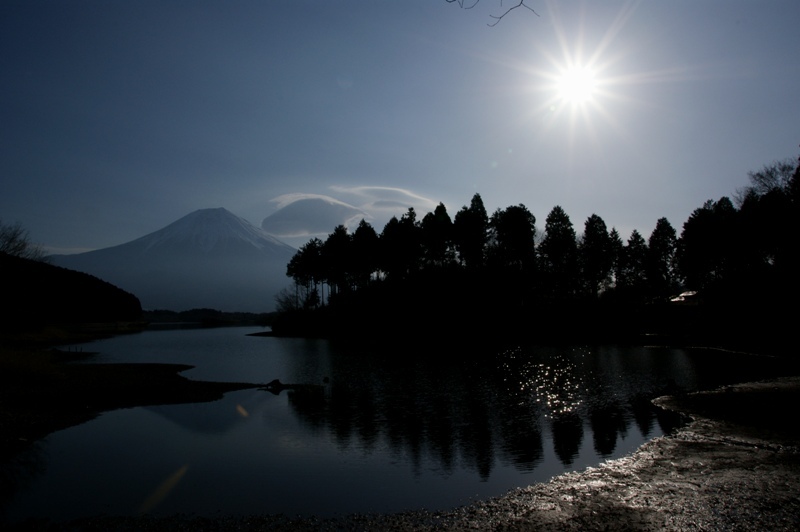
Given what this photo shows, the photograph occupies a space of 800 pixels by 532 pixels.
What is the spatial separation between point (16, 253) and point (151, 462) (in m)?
132

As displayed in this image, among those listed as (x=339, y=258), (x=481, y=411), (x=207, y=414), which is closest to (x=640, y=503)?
(x=481, y=411)

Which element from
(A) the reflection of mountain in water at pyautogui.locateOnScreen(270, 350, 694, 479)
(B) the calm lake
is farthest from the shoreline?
(A) the reflection of mountain in water at pyautogui.locateOnScreen(270, 350, 694, 479)

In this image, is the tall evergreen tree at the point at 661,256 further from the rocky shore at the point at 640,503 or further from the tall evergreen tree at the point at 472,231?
the rocky shore at the point at 640,503

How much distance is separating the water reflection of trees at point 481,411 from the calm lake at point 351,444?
129 mm

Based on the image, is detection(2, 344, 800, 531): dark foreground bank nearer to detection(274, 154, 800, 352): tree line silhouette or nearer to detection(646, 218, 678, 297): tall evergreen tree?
detection(274, 154, 800, 352): tree line silhouette

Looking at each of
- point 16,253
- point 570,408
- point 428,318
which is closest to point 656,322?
point 428,318

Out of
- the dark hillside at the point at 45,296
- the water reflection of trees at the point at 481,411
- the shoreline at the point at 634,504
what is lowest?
the water reflection of trees at the point at 481,411

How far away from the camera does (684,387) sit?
37031 mm

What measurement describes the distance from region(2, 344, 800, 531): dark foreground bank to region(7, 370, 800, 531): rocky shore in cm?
3

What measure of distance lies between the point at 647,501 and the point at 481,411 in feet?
56.0

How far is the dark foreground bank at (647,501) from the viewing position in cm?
1352

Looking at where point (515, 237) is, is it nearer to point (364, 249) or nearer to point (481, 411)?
point (364, 249)

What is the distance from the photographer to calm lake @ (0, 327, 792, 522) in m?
17.0

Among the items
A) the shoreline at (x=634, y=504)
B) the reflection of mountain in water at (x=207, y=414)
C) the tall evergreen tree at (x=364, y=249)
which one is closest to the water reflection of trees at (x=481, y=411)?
the shoreline at (x=634, y=504)
